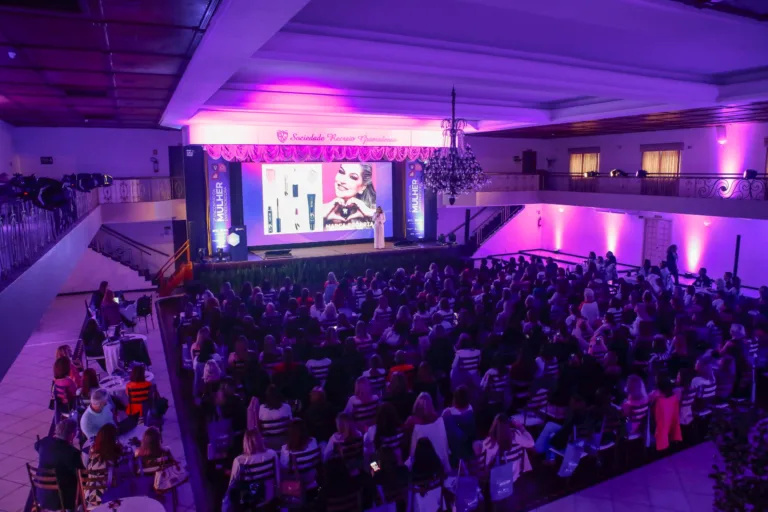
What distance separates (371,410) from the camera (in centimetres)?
618

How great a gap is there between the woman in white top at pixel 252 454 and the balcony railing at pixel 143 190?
13004mm

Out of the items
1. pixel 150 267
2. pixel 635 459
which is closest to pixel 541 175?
pixel 150 267

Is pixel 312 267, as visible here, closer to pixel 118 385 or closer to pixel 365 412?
pixel 118 385

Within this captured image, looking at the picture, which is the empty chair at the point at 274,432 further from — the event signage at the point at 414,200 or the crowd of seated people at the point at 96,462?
the event signage at the point at 414,200

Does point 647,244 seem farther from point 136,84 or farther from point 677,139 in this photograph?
point 136,84

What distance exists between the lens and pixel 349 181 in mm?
19203

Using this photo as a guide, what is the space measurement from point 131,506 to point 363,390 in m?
2.49

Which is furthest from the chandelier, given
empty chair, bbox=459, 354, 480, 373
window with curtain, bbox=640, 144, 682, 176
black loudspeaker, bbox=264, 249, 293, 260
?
window with curtain, bbox=640, 144, 682, 176

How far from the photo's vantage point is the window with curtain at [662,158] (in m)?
18.9

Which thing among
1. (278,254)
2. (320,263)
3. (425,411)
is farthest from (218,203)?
(425,411)

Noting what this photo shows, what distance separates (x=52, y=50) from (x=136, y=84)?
7.99 feet

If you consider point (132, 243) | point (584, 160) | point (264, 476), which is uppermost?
point (584, 160)

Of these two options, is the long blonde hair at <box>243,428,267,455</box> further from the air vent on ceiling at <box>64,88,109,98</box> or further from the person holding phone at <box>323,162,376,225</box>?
the person holding phone at <box>323,162,376,225</box>

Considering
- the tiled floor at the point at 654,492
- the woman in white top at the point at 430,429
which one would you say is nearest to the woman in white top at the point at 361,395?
the woman in white top at the point at 430,429
